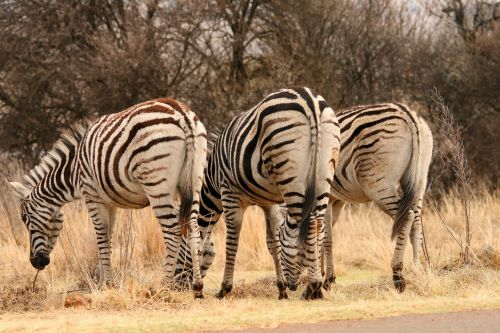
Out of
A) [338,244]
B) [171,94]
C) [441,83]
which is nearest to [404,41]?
[441,83]

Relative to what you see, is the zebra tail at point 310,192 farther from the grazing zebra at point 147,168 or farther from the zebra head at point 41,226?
the zebra head at point 41,226

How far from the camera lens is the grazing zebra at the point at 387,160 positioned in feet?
32.7

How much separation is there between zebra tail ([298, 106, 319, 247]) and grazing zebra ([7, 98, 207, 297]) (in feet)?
3.68

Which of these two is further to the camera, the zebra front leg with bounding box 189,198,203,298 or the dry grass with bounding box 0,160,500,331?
the zebra front leg with bounding box 189,198,203,298

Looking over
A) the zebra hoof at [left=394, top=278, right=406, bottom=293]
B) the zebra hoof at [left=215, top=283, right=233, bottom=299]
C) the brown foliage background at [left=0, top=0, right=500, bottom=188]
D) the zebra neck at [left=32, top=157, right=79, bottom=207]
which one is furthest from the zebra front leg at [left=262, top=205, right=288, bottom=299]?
the brown foliage background at [left=0, top=0, right=500, bottom=188]

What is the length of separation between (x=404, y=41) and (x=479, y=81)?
218 cm

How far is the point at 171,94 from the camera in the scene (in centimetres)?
1959

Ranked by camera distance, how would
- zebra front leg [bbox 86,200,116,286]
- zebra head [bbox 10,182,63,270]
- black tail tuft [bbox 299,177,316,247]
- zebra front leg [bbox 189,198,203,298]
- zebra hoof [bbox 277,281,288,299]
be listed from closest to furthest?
black tail tuft [bbox 299,177,316,247] < zebra front leg [bbox 189,198,203,298] < zebra hoof [bbox 277,281,288,299] < zebra front leg [bbox 86,200,116,286] < zebra head [bbox 10,182,63,270]

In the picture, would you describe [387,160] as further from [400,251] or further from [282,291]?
[282,291]

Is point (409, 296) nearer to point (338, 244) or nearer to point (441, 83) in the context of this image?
point (338, 244)

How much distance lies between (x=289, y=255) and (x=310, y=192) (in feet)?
3.22

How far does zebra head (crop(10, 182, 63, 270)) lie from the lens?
37.2 feet

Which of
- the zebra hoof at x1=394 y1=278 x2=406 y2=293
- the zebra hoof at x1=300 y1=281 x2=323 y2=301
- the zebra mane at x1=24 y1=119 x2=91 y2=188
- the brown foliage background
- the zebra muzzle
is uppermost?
the brown foliage background

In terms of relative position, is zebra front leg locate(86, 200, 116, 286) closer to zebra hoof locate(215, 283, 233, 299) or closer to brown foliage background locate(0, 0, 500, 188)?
zebra hoof locate(215, 283, 233, 299)
